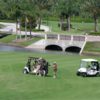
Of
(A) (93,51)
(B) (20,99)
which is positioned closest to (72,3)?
(A) (93,51)

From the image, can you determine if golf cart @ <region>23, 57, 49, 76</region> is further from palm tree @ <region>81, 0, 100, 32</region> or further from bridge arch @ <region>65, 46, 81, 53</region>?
palm tree @ <region>81, 0, 100, 32</region>

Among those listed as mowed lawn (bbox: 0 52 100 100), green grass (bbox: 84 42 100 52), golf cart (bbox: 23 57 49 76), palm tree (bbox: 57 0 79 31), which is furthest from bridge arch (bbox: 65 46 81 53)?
golf cart (bbox: 23 57 49 76)

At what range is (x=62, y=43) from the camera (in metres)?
127

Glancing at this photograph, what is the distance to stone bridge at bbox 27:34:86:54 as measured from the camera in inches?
4934

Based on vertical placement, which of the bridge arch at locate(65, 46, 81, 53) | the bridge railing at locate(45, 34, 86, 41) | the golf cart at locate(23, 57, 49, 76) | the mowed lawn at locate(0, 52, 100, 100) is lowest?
the bridge arch at locate(65, 46, 81, 53)

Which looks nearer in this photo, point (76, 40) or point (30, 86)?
point (30, 86)

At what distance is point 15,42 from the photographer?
142125 mm

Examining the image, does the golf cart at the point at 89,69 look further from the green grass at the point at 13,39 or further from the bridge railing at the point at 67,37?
the green grass at the point at 13,39

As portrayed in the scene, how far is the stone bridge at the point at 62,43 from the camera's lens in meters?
125

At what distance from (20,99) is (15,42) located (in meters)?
95.9

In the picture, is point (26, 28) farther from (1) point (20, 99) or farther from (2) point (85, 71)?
(1) point (20, 99)

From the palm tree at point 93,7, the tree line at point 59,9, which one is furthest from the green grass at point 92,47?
the palm tree at point 93,7

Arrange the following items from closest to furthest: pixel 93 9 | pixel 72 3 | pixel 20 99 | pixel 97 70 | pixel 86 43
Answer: pixel 20 99 → pixel 97 70 → pixel 86 43 → pixel 93 9 → pixel 72 3

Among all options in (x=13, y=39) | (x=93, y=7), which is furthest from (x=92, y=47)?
(x=13, y=39)
